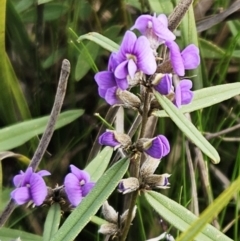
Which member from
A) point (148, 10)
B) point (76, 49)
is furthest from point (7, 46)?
point (148, 10)

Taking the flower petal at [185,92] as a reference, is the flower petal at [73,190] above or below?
below

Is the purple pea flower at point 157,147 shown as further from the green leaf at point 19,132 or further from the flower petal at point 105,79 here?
the green leaf at point 19,132

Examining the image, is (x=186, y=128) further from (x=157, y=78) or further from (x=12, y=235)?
(x=12, y=235)

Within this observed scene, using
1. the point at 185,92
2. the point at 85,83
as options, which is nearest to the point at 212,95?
the point at 185,92

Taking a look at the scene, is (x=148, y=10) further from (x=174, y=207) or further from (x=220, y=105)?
(x=174, y=207)

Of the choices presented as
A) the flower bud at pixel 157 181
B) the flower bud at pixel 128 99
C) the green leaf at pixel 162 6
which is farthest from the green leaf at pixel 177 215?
the green leaf at pixel 162 6

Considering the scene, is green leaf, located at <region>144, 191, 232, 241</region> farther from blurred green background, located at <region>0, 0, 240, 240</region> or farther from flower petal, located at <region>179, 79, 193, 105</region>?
blurred green background, located at <region>0, 0, 240, 240</region>
